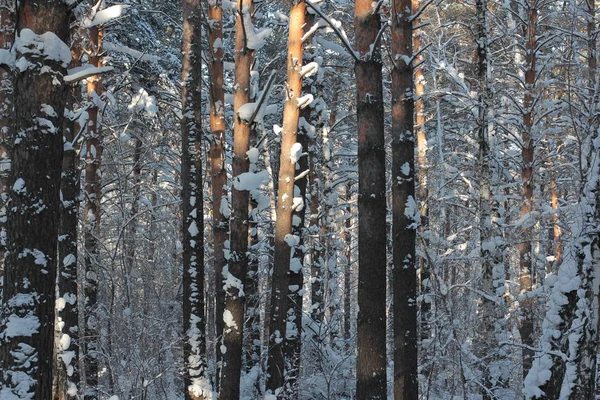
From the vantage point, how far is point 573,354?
6816 mm

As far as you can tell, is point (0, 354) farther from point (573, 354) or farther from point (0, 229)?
point (573, 354)

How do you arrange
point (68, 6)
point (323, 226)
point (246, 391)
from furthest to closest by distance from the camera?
point (323, 226), point (246, 391), point (68, 6)

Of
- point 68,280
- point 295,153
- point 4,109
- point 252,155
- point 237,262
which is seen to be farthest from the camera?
point 4,109

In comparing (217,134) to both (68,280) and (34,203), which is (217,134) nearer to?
(68,280)

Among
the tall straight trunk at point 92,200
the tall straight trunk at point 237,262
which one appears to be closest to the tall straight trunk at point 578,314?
the tall straight trunk at point 237,262

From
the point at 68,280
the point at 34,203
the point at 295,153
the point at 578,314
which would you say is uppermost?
the point at 295,153

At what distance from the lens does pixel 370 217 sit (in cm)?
711

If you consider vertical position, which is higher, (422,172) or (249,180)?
(422,172)

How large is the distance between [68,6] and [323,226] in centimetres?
1097

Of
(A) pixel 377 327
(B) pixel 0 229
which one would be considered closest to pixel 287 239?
(A) pixel 377 327

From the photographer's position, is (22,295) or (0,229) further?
(0,229)

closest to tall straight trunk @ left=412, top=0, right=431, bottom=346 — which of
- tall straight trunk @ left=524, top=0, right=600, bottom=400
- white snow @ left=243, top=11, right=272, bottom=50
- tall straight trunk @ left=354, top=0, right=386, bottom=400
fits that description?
tall straight trunk @ left=524, top=0, right=600, bottom=400

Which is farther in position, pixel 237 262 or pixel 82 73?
pixel 237 262

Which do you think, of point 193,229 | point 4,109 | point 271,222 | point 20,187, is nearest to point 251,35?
point 271,222
